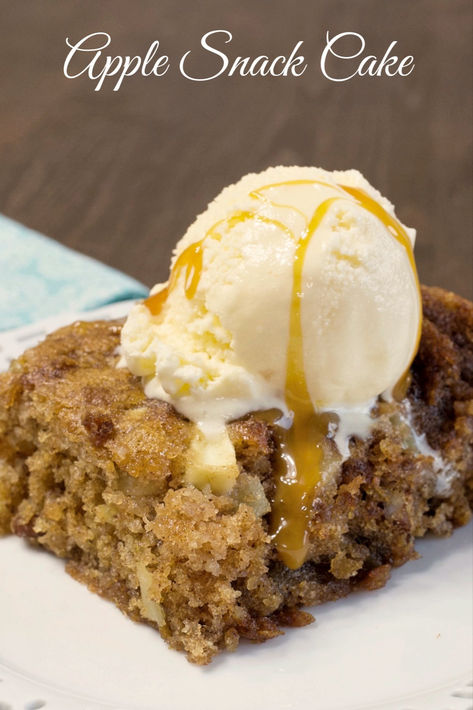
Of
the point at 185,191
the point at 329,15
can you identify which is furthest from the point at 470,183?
the point at 185,191

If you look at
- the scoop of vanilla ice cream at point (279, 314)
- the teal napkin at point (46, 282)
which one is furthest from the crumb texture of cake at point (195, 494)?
the teal napkin at point (46, 282)

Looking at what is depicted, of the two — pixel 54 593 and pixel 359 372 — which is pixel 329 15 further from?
pixel 54 593

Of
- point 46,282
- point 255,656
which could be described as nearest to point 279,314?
point 255,656

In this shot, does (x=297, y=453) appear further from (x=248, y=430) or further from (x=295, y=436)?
(x=248, y=430)

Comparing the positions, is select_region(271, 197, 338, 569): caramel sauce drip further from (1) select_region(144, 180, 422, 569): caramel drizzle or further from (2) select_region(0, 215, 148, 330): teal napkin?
(2) select_region(0, 215, 148, 330): teal napkin

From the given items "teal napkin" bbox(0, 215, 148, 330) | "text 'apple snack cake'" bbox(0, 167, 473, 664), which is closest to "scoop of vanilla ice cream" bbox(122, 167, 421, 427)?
"text 'apple snack cake'" bbox(0, 167, 473, 664)

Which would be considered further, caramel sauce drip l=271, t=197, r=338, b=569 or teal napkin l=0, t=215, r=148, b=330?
teal napkin l=0, t=215, r=148, b=330
